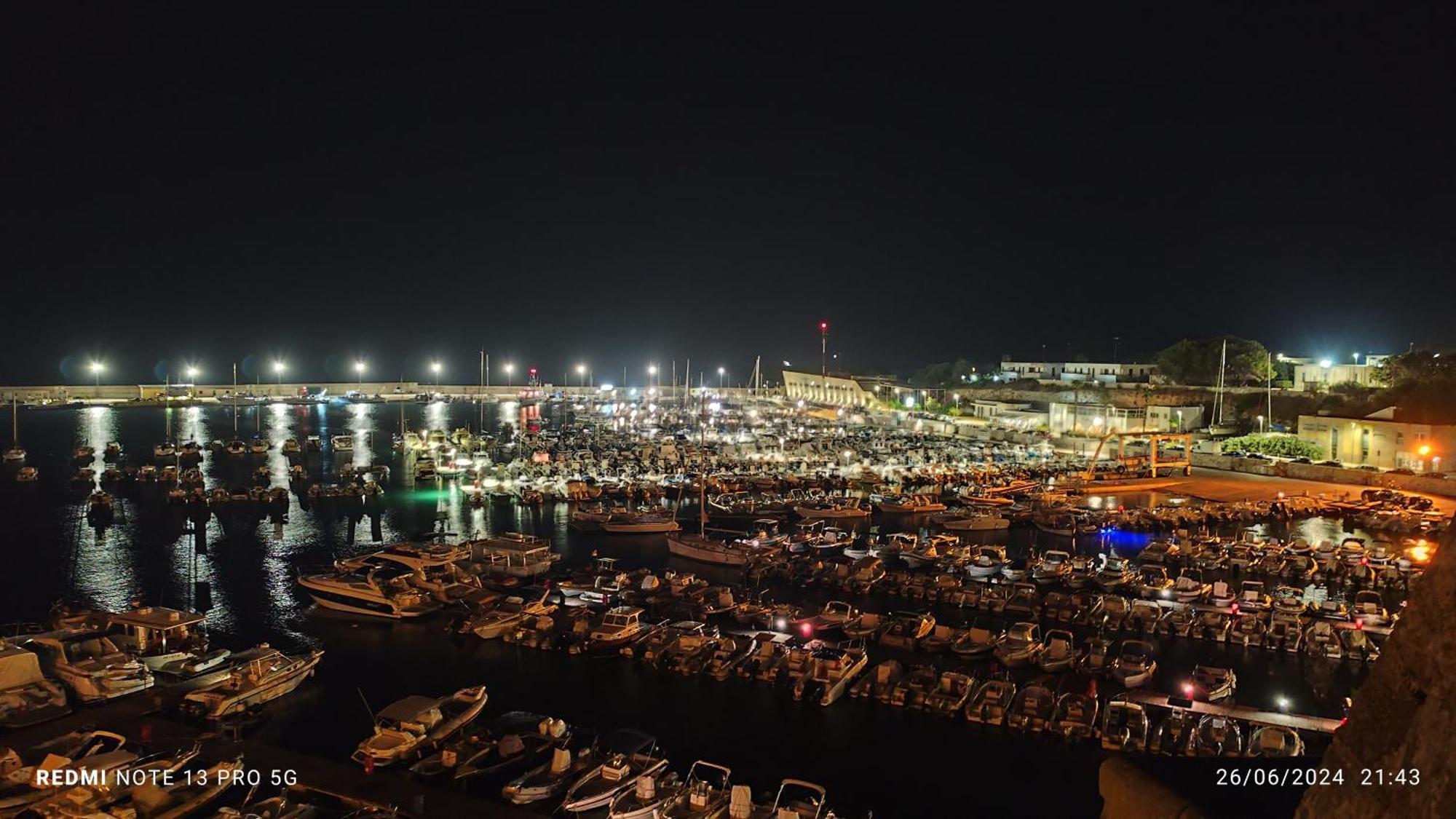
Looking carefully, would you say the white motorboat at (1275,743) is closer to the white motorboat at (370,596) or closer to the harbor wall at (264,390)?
the white motorboat at (370,596)

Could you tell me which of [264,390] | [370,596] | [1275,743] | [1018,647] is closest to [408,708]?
[370,596]


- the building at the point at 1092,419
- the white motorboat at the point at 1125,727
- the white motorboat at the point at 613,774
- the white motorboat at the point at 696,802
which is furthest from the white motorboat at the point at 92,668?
the building at the point at 1092,419

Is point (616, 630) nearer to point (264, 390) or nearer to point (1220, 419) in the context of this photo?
point (1220, 419)

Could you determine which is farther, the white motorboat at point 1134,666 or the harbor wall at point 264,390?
the harbor wall at point 264,390

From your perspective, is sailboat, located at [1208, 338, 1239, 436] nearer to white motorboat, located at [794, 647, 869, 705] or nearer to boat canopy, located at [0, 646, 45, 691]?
white motorboat, located at [794, 647, 869, 705]

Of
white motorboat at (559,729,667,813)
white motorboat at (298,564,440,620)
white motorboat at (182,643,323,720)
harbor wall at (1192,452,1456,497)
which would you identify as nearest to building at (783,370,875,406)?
harbor wall at (1192,452,1456,497)

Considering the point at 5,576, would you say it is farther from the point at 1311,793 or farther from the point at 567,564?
the point at 1311,793

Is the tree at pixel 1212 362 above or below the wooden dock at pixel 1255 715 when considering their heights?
above
